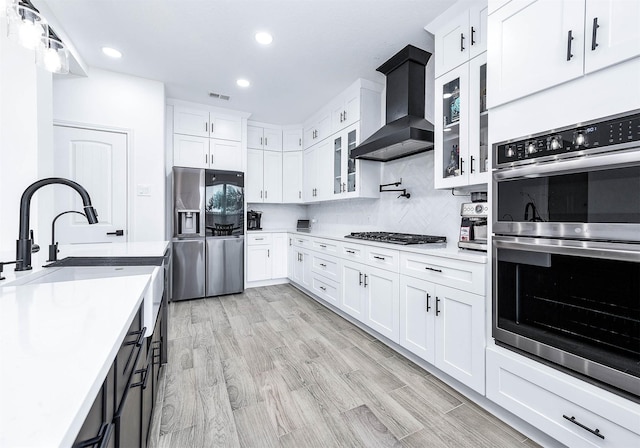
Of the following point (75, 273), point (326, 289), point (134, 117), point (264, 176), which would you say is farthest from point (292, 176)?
point (75, 273)

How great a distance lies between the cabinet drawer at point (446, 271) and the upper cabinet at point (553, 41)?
38.0 inches

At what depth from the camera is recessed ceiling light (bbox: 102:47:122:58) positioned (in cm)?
280

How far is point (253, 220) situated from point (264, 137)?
1.41 metres

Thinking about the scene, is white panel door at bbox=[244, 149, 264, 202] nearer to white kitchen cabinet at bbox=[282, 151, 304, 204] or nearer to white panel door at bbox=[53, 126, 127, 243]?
white kitchen cabinet at bbox=[282, 151, 304, 204]

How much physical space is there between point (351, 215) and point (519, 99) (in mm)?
2765

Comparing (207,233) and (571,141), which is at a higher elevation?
(571,141)

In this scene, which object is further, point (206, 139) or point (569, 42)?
point (206, 139)

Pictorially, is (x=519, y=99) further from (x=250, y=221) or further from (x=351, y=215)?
(x=250, y=221)

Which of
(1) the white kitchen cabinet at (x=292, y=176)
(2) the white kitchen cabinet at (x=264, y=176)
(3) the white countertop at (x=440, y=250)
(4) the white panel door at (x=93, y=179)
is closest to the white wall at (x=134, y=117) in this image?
(4) the white panel door at (x=93, y=179)

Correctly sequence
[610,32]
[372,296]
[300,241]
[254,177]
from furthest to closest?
[254,177], [300,241], [372,296], [610,32]

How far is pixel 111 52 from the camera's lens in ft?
9.36

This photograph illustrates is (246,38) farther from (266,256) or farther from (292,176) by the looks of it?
(266,256)

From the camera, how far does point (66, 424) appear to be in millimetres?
366

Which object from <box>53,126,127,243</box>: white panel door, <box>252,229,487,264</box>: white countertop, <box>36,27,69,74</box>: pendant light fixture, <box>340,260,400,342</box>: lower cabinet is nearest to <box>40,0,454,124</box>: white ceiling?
<box>53,126,127,243</box>: white panel door
